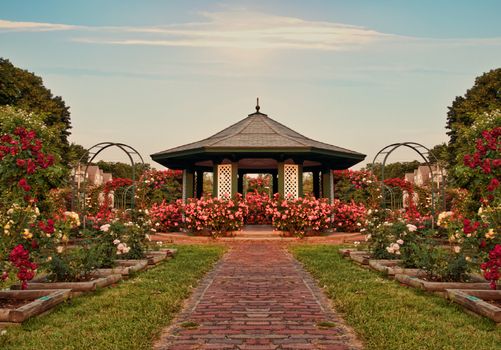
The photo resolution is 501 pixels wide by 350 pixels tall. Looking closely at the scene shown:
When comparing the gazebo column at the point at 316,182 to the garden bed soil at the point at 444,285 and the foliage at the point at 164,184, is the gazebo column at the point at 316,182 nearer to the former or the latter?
the foliage at the point at 164,184

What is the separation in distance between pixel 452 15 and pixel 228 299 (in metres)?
9.82

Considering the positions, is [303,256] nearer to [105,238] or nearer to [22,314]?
[105,238]

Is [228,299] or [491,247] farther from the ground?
[491,247]

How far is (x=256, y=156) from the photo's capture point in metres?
17.2

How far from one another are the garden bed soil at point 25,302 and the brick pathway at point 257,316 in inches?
65.5

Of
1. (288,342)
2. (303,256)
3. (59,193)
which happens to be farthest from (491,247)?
(59,193)

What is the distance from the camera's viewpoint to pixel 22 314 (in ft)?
16.4

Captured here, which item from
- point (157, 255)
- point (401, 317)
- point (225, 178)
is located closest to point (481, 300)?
point (401, 317)

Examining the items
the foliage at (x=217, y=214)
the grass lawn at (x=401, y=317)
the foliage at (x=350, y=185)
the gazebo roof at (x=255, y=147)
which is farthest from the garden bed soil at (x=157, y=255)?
the foliage at (x=350, y=185)

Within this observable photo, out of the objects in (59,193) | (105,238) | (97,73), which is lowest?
(105,238)

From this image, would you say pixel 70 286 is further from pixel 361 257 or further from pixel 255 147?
pixel 255 147

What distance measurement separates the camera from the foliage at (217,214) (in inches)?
617

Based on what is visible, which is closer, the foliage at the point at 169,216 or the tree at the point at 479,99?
the foliage at the point at 169,216

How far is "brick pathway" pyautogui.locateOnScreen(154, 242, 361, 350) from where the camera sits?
174 inches
